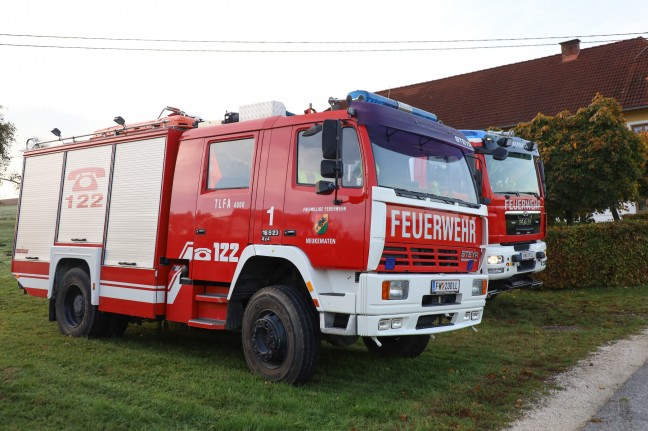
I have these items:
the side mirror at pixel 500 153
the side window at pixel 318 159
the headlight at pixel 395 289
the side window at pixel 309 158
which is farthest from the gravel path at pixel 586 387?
the side mirror at pixel 500 153

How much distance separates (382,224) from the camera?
17.8 feet

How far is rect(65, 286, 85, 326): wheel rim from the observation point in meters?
8.50

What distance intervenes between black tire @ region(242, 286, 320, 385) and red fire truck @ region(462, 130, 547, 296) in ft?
17.1

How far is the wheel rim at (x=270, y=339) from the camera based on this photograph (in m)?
5.86

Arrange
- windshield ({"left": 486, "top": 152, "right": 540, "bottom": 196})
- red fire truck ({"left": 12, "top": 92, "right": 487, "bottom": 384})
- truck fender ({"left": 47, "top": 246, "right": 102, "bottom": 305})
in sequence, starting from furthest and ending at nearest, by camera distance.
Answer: windshield ({"left": 486, "top": 152, "right": 540, "bottom": 196})
truck fender ({"left": 47, "top": 246, "right": 102, "bottom": 305})
red fire truck ({"left": 12, "top": 92, "right": 487, "bottom": 384})

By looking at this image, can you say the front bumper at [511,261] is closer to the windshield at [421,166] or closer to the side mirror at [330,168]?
the windshield at [421,166]

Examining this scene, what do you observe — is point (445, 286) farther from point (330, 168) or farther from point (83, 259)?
point (83, 259)

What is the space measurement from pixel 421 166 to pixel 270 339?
2.37m

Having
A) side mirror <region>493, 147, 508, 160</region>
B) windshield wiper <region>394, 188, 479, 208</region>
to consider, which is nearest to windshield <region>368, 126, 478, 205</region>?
windshield wiper <region>394, 188, 479, 208</region>

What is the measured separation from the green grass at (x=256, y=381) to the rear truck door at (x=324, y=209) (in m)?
1.35

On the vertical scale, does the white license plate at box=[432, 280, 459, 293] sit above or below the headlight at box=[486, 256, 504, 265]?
below

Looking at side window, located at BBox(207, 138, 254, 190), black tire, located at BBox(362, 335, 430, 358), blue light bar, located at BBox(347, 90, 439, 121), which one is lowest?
black tire, located at BBox(362, 335, 430, 358)

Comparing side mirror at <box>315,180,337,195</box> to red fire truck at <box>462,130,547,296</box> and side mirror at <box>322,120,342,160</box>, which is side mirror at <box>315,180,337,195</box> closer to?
side mirror at <box>322,120,342,160</box>

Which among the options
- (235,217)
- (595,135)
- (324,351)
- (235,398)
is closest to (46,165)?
(235,217)
